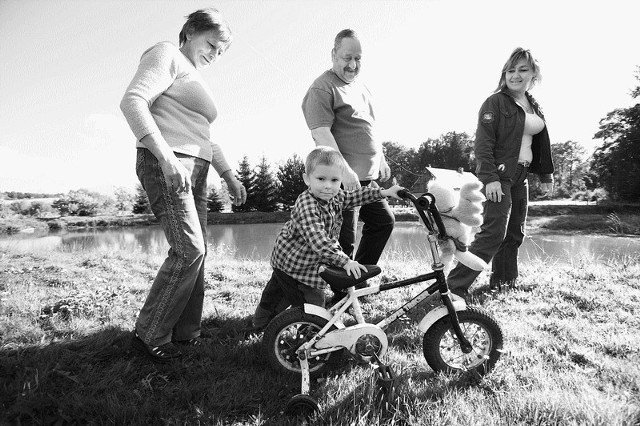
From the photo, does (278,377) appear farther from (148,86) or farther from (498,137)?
(498,137)

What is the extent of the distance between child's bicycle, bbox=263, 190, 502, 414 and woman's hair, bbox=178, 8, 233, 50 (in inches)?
61.0

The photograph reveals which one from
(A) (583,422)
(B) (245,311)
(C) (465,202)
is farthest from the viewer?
(B) (245,311)

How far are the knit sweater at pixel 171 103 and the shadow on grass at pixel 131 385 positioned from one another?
136 cm

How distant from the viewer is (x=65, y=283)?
4598mm

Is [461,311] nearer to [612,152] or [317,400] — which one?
[317,400]

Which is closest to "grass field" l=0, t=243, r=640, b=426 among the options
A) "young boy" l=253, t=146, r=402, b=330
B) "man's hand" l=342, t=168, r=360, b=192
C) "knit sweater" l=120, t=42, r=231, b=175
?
"young boy" l=253, t=146, r=402, b=330

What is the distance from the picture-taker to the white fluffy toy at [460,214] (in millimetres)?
2238

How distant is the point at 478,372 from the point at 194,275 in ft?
6.05

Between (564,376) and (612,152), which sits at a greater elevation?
(612,152)

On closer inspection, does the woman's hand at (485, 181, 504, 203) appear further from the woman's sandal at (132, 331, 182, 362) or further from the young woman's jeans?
the woman's sandal at (132, 331, 182, 362)

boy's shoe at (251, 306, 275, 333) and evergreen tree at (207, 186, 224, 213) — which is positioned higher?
evergreen tree at (207, 186, 224, 213)

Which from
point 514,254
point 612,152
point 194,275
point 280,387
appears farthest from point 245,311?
point 612,152

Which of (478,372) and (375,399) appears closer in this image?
(375,399)

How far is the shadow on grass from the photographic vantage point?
1.79 m
